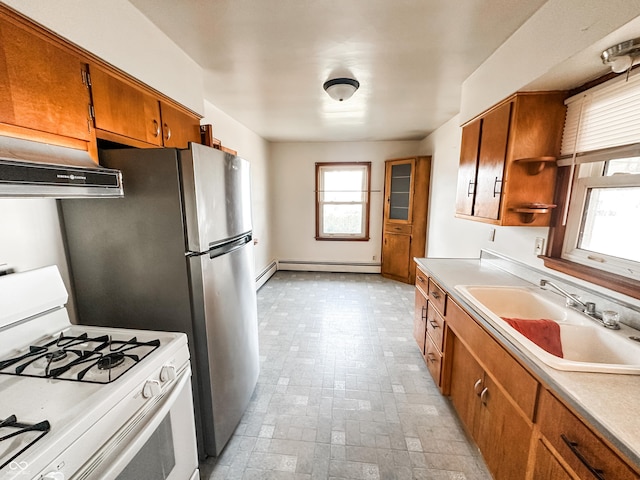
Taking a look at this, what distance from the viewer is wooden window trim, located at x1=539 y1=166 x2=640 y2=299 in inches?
52.0

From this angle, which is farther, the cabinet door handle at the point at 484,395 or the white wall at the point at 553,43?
the cabinet door handle at the point at 484,395

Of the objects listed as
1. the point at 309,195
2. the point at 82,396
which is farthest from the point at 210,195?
the point at 309,195

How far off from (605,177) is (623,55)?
0.61 meters

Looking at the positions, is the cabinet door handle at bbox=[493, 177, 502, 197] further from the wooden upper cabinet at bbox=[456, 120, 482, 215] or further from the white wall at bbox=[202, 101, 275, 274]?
the white wall at bbox=[202, 101, 275, 274]

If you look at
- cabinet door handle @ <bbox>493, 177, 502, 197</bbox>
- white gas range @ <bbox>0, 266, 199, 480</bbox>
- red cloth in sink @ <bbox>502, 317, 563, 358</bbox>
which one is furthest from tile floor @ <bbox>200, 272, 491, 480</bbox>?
cabinet door handle @ <bbox>493, 177, 502, 197</bbox>

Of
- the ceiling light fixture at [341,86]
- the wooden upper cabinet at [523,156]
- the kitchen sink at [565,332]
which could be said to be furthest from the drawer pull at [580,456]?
the ceiling light fixture at [341,86]

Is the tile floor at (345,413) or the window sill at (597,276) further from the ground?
the window sill at (597,276)

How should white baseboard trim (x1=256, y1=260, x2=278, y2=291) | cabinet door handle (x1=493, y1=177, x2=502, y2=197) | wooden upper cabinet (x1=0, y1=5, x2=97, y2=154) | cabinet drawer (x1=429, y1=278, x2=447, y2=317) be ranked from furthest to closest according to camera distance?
white baseboard trim (x1=256, y1=260, x2=278, y2=291) → cabinet drawer (x1=429, y1=278, x2=447, y2=317) → cabinet door handle (x1=493, y1=177, x2=502, y2=197) → wooden upper cabinet (x1=0, y1=5, x2=97, y2=154)

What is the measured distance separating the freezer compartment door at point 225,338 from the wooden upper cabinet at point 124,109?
72 centimetres

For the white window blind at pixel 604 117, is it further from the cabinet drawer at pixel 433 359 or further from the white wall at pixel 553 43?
the cabinet drawer at pixel 433 359

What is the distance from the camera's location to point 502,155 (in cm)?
173

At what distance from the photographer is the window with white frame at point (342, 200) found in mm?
4836

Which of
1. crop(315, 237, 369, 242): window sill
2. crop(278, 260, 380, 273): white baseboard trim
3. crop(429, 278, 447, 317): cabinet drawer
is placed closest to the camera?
crop(429, 278, 447, 317): cabinet drawer

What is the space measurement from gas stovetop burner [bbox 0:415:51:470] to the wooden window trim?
7.13 feet
